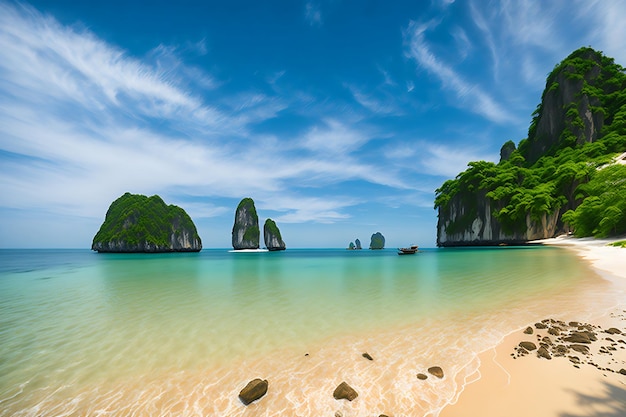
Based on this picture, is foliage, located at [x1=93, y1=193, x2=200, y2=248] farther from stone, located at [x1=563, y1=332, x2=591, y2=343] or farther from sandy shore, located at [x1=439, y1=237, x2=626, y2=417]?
stone, located at [x1=563, y1=332, x2=591, y2=343]

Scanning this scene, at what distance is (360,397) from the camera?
13.7 feet

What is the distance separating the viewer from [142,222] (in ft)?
365

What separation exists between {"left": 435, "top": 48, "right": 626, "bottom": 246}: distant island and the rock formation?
124879mm

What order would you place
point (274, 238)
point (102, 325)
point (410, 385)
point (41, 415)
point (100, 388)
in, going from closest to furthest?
point (41, 415) < point (410, 385) < point (100, 388) < point (102, 325) < point (274, 238)

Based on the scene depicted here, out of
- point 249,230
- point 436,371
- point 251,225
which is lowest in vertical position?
point 436,371

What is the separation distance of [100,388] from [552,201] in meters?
81.4

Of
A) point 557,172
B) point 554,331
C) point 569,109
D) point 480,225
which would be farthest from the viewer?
point 480,225

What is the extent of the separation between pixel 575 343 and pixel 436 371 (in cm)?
363

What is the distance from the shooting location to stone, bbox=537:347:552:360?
501 cm

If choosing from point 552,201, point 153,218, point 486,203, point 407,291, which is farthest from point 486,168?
point 153,218

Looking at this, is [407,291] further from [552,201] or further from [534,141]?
[534,141]

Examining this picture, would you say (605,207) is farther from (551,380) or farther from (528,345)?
(551,380)

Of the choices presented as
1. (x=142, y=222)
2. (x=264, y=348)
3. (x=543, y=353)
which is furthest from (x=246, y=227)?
(x=543, y=353)

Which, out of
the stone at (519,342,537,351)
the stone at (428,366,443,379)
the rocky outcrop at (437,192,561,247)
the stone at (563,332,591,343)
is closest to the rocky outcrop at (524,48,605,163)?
the rocky outcrop at (437,192,561,247)
